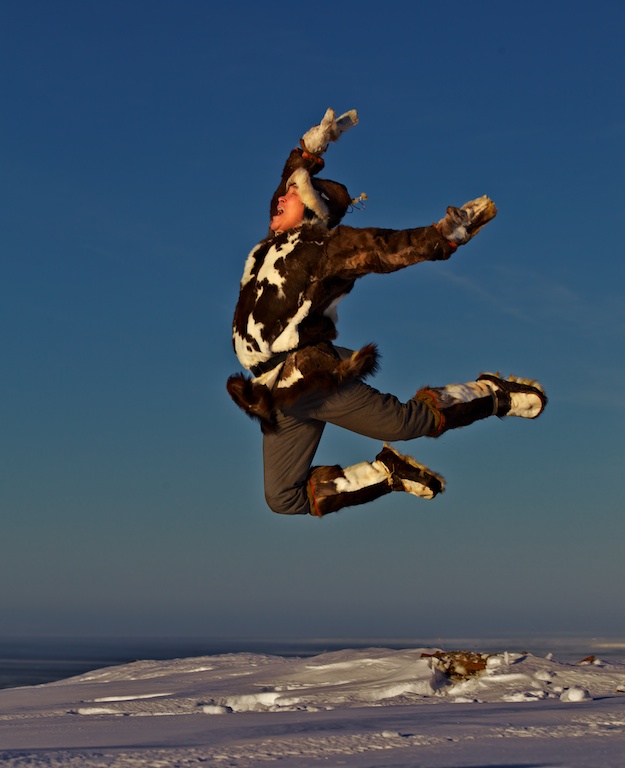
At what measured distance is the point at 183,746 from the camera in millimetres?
2902

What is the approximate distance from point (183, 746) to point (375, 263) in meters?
2.79

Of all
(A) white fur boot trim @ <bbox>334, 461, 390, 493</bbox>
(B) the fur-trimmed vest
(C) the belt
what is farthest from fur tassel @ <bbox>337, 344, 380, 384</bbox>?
(A) white fur boot trim @ <bbox>334, 461, 390, 493</bbox>

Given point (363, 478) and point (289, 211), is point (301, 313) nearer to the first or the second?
point (289, 211)

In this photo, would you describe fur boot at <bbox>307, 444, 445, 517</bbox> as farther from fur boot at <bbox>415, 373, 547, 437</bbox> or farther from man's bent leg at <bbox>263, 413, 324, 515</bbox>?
fur boot at <bbox>415, 373, 547, 437</bbox>

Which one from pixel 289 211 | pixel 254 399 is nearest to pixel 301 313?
pixel 254 399

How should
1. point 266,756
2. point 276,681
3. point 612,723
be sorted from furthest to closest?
point 276,681, point 612,723, point 266,756

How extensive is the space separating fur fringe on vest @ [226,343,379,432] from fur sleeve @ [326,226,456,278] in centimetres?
47

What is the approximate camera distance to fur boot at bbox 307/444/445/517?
5430mm

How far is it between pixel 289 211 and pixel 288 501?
1.77m

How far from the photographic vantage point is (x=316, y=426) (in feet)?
17.8

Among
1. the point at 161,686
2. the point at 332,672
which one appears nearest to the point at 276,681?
the point at 332,672

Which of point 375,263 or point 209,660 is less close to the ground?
point 375,263

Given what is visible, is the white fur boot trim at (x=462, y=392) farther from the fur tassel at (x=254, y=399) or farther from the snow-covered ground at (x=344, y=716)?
the snow-covered ground at (x=344, y=716)

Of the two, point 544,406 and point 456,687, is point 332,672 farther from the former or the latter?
point 544,406
